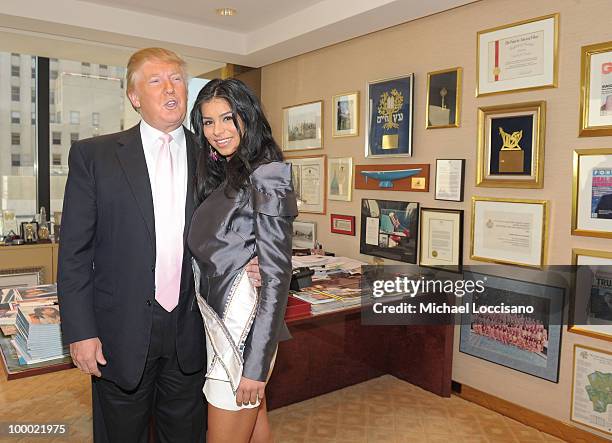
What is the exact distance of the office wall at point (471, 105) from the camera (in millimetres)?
2674

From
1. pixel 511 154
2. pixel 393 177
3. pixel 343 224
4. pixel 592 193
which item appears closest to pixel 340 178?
pixel 343 224

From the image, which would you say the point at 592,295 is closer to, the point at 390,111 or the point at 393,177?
the point at 393,177

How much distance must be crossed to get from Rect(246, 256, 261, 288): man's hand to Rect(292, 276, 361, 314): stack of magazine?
3.95 ft

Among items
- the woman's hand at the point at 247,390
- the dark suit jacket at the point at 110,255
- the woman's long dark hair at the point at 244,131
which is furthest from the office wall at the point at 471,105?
the dark suit jacket at the point at 110,255

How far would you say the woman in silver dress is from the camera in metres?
1.54

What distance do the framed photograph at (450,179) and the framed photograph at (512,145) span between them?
12 centimetres

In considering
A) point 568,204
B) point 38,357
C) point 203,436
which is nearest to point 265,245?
point 203,436

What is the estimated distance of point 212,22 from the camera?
4289 mm

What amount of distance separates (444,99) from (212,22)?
6.99ft

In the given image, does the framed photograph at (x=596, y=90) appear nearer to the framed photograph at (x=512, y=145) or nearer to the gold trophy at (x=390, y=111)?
the framed photograph at (x=512, y=145)

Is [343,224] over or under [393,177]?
under

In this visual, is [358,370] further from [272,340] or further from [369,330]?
[272,340]

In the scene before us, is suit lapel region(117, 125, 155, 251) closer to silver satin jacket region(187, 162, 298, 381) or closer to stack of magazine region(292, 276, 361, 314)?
silver satin jacket region(187, 162, 298, 381)

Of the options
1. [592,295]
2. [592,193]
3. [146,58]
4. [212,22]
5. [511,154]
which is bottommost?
[592,295]
